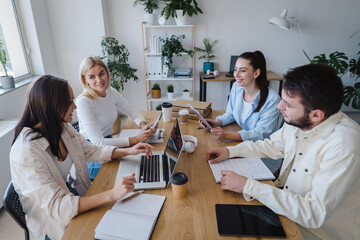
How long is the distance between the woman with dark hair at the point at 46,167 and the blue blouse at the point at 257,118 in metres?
1.00

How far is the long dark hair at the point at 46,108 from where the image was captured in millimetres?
1091

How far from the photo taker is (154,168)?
51.6 inches

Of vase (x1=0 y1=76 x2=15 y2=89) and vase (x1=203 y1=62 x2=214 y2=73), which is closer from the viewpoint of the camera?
vase (x1=0 y1=76 x2=15 y2=89)

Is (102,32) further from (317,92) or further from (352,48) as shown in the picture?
(352,48)

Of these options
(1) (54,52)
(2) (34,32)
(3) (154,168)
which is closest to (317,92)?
(3) (154,168)

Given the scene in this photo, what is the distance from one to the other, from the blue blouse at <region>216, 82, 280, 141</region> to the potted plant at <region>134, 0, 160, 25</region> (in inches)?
83.9

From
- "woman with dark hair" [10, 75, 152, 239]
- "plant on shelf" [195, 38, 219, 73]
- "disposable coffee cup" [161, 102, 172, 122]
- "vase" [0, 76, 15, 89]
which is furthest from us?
"plant on shelf" [195, 38, 219, 73]

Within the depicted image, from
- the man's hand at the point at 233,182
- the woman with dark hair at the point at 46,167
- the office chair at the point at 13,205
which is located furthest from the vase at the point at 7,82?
the man's hand at the point at 233,182

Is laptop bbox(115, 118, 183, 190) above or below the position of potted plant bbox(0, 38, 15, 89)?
below

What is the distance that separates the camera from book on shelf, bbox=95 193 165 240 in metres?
0.89

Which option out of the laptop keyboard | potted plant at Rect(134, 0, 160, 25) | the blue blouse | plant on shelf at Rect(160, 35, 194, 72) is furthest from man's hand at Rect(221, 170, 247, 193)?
potted plant at Rect(134, 0, 160, 25)

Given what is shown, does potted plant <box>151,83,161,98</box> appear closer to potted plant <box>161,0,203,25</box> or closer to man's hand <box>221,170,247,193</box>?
potted plant <box>161,0,203,25</box>

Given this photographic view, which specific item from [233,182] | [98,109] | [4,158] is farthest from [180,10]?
[233,182]

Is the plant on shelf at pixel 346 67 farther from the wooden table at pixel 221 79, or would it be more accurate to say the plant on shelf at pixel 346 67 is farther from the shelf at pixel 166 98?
the shelf at pixel 166 98
